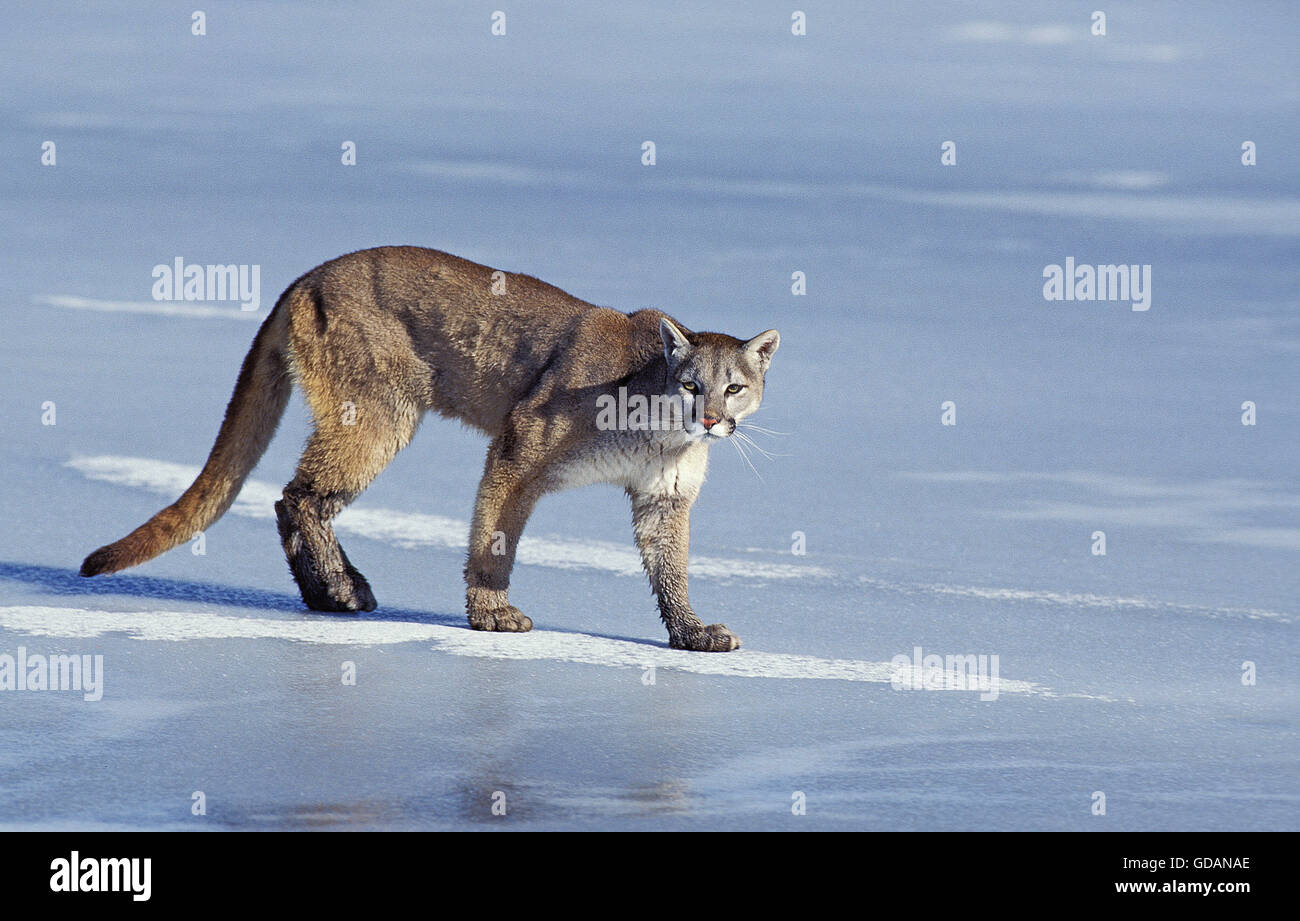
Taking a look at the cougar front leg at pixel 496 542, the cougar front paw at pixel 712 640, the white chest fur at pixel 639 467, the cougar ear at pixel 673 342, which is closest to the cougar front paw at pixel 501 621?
the cougar front leg at pixel 496 542

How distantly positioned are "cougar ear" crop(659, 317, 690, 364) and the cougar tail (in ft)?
5.34

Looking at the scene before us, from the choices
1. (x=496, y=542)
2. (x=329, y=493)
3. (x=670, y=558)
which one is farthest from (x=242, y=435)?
(x=670, y=558)

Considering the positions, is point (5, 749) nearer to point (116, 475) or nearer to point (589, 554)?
point (589, 554)

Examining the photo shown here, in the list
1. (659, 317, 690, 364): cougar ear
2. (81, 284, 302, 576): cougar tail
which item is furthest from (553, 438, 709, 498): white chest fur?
(81, 284, 302, 576): cougar tail

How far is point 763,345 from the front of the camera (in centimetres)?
638

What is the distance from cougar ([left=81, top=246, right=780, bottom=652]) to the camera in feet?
20.9

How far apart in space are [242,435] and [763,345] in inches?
87.5

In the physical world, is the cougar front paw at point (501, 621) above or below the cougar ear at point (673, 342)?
below

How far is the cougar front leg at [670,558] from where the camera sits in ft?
20.8

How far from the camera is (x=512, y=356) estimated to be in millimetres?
6668

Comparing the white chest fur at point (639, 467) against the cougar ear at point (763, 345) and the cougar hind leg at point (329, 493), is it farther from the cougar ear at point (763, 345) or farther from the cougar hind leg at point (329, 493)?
the cougar hind leg at point (329, 493)
